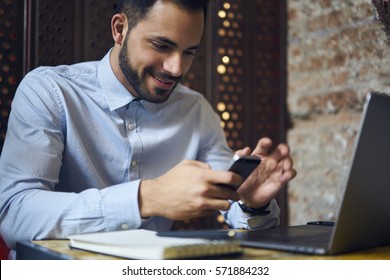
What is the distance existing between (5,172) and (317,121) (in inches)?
44.6

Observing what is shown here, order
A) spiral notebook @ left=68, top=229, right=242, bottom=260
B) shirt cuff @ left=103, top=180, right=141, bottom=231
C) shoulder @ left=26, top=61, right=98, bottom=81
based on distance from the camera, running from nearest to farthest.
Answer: spiral notebook @ left=68, top=229, right=242, bottom=260 → shirt cuff @ left=103, top=180, right=141, bottom=231 → shoulder @ left=26, top=61, right=98, bottom=81

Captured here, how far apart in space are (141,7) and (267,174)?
55 cm

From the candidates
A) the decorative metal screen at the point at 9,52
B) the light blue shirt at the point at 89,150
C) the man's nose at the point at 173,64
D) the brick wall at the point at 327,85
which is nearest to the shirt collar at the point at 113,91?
the light blue shirt at the point at 89,150

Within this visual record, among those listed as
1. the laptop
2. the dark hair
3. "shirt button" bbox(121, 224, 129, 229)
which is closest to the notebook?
the laptop

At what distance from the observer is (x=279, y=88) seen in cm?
189

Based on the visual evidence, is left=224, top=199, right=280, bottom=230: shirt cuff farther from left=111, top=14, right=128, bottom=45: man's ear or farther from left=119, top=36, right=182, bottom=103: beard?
left=111, top=14, right=128, bottom=45: man's ear

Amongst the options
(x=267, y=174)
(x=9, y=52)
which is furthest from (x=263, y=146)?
(x=9, y=52)

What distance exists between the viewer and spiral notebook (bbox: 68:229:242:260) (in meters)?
0.55

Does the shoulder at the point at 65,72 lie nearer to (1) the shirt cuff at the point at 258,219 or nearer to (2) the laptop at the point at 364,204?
(1) the shirt cuff at the point at 258,219

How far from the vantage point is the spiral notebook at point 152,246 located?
21.8 inches

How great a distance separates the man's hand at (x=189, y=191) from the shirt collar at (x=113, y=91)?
423mm

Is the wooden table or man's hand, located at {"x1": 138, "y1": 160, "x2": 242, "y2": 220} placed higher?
man's hand, located at {"x1": 138, "y1": 160, "x2": 242, "y2": 220}

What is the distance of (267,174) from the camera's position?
94 cm

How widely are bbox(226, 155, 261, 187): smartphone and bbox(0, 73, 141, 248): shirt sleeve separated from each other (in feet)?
0.58
